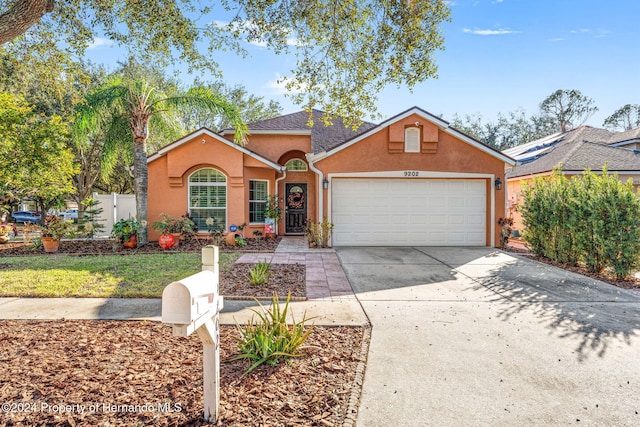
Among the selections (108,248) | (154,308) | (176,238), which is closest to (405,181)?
(176,238)

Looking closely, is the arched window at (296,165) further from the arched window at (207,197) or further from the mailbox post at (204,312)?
the mailbox post at (204,312)

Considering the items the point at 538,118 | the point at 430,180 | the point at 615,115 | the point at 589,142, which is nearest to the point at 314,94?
the point at 430,180

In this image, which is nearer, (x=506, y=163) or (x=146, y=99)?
(x=146, y=99)

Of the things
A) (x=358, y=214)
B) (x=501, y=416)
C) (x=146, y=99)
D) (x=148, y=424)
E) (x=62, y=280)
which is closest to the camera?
(x=148, y=424)

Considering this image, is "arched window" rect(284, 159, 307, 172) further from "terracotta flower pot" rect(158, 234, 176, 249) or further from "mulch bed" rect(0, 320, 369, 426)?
"mulch bed" rect(0, 320, 369, 426)

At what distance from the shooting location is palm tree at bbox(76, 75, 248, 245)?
11.1 m

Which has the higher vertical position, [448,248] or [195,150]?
[195,150]

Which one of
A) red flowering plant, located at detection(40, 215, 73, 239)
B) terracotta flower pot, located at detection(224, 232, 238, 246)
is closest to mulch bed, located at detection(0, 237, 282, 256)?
terracotta flower pot, located at detection(224, 232, 238, 246)

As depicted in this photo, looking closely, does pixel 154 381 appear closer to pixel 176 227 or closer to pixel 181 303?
pixel 181 303

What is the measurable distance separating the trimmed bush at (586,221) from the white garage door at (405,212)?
2.12 metres

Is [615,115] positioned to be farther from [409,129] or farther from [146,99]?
[146,99]

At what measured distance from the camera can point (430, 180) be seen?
41.4 feet

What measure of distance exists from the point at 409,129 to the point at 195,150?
7.70 meters

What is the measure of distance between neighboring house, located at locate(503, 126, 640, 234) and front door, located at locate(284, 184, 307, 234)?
27.8 ft
